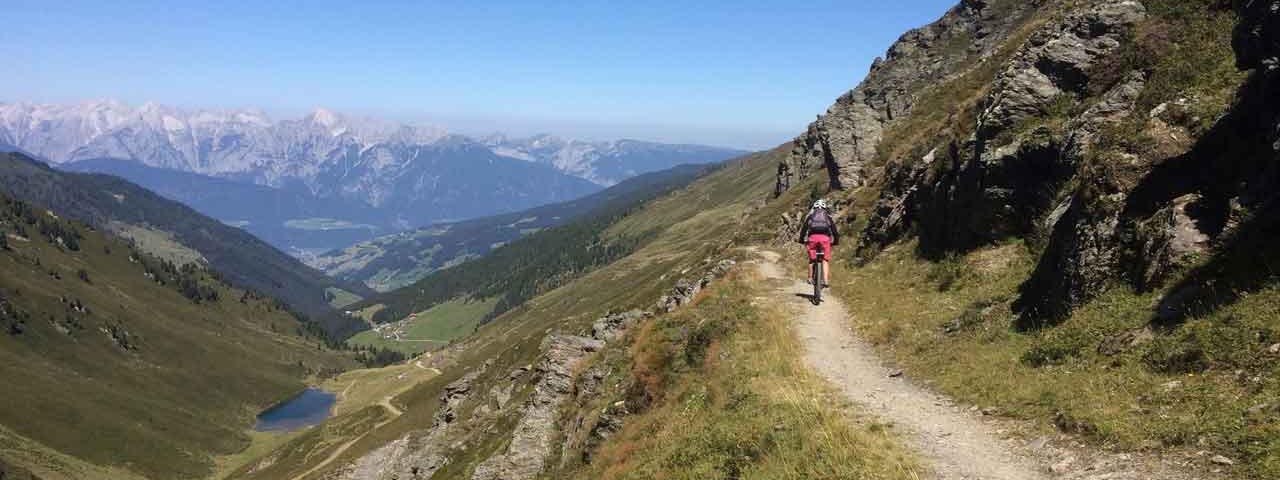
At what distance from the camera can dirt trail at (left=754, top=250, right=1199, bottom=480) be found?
10641mm

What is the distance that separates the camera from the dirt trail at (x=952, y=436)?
34.9ft

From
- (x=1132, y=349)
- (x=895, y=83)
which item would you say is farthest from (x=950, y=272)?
(x=895, y=83)

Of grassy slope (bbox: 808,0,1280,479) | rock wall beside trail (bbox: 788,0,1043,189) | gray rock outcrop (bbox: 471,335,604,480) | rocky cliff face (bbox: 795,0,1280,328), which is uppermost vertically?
rock wall beside trail (bbox: 788,0,1043,189)

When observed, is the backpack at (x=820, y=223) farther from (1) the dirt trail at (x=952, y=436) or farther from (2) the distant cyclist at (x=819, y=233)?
(1) the dirt trail at (x=952, y=436)

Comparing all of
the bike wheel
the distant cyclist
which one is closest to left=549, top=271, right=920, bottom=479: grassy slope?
the bike wheel

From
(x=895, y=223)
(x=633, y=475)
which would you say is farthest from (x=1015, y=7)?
(x=633, y=475)

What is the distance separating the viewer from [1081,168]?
2017cm

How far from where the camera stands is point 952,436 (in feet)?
43.6

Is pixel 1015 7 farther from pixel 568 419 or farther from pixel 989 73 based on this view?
pixel 568 419

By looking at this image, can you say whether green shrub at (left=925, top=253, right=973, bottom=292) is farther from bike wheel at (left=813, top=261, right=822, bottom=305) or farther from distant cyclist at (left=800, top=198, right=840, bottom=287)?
bike wheel at (left=813, top=261, right=822, bottom=305)

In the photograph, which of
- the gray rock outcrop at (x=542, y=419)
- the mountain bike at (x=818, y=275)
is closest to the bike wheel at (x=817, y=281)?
the mountain bike at (x=818, y=275)

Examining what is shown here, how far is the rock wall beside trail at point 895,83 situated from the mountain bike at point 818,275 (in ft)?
125

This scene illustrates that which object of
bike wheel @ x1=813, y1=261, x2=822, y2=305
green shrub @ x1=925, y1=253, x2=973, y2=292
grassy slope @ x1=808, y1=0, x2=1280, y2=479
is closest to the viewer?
grassy slope @ x1=808, y1=0, x2=1280, y2=479

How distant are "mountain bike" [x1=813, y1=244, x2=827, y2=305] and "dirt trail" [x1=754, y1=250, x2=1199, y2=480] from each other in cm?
487
